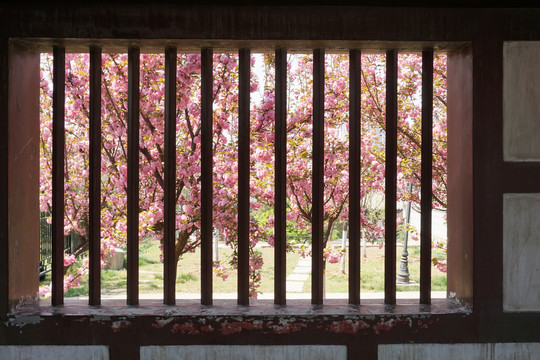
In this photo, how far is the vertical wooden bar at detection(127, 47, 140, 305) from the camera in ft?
8.56

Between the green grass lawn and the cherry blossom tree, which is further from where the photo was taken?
the green grass lawn

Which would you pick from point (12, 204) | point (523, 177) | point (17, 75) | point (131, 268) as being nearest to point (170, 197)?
point (131, 268)

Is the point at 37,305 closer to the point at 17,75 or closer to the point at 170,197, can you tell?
the point at 170,197

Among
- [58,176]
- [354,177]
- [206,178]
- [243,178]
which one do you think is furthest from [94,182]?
[354,177]

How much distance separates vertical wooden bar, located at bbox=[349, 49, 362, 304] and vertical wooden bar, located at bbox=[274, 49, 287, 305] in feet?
1.20

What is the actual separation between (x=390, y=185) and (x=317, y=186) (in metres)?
0.41

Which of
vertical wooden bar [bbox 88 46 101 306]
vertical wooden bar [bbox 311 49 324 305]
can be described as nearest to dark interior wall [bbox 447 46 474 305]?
vertical wooden bar [bbox 311 49 324 305]

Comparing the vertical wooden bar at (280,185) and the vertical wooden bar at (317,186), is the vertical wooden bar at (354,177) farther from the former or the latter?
the vertical wooden bar at (280,185)

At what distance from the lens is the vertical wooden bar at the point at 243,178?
8.58ft

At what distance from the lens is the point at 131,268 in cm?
261

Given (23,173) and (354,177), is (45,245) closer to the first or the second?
(23,173)

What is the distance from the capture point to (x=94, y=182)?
8.64 ft

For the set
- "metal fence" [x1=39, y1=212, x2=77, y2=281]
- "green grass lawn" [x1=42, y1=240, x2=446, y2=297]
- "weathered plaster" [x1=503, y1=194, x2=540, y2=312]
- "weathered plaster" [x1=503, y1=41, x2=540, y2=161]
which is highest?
"weathered plaster" [x1=503, y1=41, x2=540, y2=161]

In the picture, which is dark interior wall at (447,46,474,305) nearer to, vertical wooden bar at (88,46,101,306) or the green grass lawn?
vertical wooden bar at (88,46,101,306)
